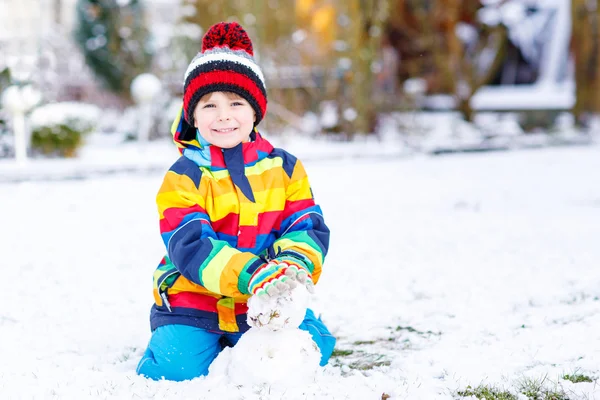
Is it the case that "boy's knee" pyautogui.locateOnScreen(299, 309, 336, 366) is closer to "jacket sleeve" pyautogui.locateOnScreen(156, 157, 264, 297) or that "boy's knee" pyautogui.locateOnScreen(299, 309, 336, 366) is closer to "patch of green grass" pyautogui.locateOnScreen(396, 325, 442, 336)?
"jacket sleeve" pyautogui.locateOnScreen(156, 157, 264, 297)

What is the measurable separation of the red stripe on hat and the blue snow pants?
886mm

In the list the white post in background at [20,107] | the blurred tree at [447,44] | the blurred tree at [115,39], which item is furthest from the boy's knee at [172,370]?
the blurred tree at [115,39]

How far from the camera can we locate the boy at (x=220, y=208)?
97.7 inches

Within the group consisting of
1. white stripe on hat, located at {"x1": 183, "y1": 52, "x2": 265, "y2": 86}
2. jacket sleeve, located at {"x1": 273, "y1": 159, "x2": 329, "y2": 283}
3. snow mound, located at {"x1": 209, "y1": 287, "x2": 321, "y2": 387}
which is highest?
white stripe on hat, located at {"x1": 183, "y1": 52, "x2": 265, "y2": 86}

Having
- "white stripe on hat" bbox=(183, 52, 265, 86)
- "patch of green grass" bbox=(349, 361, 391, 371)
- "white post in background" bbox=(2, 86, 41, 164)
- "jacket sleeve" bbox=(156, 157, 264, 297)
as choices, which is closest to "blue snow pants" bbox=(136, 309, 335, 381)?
"patch of green grass" bbox=(349, 361, 391, 371)

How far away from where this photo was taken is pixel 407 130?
12695mm

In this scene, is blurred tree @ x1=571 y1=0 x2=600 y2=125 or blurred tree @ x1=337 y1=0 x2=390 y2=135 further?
blurred tree @ x1=571 y1=0 x2=600 y2=125

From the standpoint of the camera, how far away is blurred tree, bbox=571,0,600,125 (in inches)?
530

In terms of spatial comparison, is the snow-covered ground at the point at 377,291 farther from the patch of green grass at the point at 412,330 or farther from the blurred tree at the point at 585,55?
the blurred tree at the point at 585,55

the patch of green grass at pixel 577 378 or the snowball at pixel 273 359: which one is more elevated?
the snowball at pixel 273 359

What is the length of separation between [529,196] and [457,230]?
2011mm

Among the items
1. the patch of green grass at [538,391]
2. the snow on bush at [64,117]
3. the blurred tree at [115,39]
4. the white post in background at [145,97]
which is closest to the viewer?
the patch of green grass at [538,391]

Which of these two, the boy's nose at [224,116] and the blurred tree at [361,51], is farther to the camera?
the blurred tree at [361,51]

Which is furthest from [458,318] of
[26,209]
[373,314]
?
[26,209]
